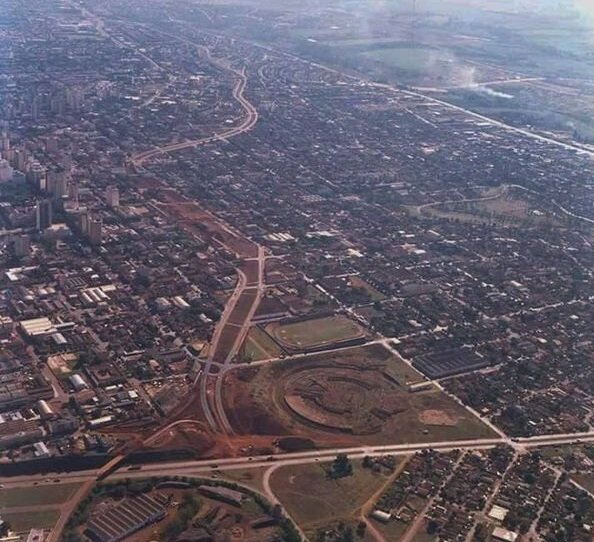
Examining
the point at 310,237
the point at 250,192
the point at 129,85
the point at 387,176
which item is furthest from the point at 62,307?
the point at 129,85

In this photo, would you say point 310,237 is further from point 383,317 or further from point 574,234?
point 574,234

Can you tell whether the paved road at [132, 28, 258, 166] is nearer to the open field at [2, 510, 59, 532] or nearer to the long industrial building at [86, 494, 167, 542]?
the long industrial building at [86, 494, 167, 542]

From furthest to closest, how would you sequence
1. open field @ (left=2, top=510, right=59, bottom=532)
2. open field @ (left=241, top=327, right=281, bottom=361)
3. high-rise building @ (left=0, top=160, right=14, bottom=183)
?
high-rise building @ (left=0, top=160, right=14, bottom=183) → open field @ (left=241, top=327, right=281, bottom=361) → open field @ (left=2, top=510, right=59, bottom=532)

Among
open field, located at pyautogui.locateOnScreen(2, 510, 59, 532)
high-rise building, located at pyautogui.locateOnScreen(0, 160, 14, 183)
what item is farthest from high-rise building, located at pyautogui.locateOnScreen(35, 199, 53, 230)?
open field, located at pyautogui.locateOnScreen(2, 510, 59, 532)

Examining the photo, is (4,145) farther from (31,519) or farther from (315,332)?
(31,519)

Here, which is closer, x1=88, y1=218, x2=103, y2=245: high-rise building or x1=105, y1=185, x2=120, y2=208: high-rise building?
x1=88, y1=218, x2=103, y2=245: high-rise building

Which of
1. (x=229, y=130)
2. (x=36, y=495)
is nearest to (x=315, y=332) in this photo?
(x=36, y=495)

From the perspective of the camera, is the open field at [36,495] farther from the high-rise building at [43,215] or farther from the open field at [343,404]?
the high-rise building at [43,215]
